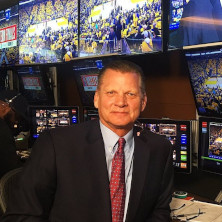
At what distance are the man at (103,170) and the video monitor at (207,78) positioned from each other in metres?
0.93

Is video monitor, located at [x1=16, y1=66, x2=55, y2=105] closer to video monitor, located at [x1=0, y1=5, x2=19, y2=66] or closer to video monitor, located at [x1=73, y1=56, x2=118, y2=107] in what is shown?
video monitor, located at [x1=0, y1=5, x2=19, y2=66]

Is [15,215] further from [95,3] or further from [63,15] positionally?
[63,15]

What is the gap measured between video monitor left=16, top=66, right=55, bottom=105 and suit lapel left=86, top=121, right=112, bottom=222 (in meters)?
2.94

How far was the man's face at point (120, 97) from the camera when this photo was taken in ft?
5.10

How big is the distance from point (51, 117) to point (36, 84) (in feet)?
2.62

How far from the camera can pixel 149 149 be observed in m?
1.70

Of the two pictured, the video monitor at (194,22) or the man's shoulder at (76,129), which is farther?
the video monitor at (194,22)

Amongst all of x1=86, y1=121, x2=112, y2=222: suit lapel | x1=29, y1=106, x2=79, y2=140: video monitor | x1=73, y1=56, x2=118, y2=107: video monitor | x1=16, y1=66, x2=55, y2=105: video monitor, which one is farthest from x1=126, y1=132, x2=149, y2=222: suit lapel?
x1=16, y1=66, x2=55, y2=105: video monitor

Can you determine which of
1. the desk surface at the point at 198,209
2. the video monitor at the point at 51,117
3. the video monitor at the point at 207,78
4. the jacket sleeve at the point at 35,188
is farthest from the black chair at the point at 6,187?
the video monitor at the point at 51,117

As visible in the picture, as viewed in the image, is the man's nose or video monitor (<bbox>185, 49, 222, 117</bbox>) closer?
the man's nose

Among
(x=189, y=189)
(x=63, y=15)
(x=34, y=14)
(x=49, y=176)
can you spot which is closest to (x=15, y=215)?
(x=49, y=176)

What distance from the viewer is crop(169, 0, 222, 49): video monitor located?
2408 millimetres

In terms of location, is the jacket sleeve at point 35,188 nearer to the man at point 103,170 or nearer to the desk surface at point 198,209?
the man at point 103,170

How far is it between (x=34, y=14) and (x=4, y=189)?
320 cm
